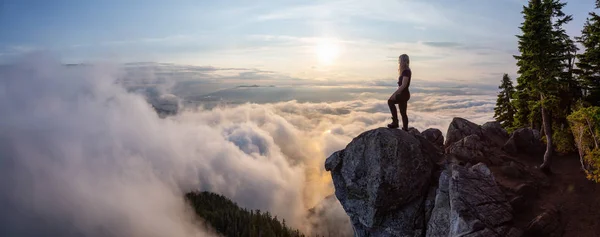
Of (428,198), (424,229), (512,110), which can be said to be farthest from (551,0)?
(512,110)

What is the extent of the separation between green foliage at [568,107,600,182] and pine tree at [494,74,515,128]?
2554cm

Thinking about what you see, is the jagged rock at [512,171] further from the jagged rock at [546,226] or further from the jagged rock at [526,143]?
the jagged rock at [526,143]

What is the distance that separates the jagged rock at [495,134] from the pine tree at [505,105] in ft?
73.9

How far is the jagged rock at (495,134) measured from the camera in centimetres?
2647

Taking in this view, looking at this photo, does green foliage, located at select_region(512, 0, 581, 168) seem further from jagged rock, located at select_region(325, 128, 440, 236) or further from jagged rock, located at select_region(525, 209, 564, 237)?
jagged rock, located at select_region(325, 128, 440, 236)

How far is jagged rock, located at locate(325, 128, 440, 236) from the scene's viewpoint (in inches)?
713

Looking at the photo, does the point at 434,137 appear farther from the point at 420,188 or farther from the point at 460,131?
the point at 420,188

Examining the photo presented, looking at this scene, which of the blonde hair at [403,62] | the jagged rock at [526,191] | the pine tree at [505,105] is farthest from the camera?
the pine tree at [505,105]

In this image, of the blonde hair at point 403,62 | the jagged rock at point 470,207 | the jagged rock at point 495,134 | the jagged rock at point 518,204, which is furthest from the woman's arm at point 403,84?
the jagged rock at point 495,134

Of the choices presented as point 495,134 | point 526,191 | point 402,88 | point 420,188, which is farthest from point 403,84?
point 495,134

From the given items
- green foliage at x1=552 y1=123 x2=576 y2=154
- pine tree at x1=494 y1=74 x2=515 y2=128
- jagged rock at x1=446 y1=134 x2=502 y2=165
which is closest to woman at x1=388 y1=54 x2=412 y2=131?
jagged rock at x1=446 y1=134 x2=502 y2=165

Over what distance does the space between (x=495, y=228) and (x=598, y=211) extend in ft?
26.7

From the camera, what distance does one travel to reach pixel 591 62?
3048 cm

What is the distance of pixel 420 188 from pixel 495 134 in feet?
47.8
